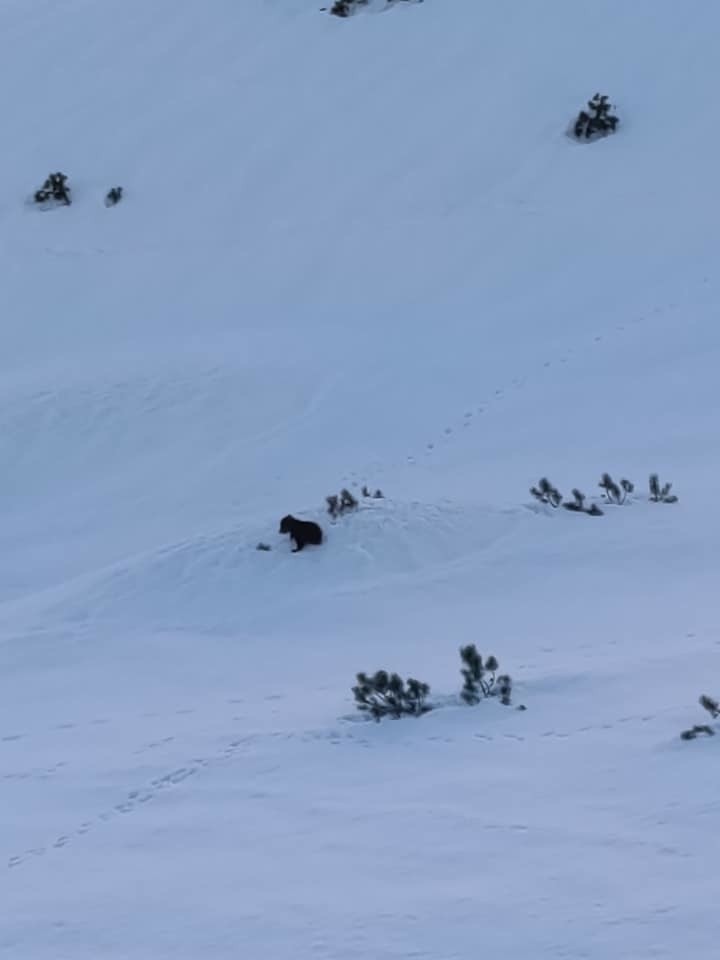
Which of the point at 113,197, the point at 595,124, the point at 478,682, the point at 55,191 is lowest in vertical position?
the point at 478,682

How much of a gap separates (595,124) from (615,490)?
6.58m

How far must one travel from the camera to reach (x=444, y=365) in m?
10.5

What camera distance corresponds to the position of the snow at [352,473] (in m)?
4.00

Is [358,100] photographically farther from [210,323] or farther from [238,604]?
[238,604]

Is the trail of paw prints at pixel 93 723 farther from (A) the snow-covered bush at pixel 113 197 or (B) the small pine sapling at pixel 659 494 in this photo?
(A) the snow-covered bush at pixel 113 197

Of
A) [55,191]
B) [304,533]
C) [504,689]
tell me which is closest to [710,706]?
[504,689]

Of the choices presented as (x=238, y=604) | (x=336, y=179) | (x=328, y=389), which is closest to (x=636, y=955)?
(x=238, y=604)

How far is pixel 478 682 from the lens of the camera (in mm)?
5352

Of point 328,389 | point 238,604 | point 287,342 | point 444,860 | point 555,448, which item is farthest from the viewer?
point 287,342

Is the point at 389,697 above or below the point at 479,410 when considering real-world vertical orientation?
below

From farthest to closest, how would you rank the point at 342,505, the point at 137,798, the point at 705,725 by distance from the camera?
the point at 342,505 < the point at 137,798 < the point at 705,725

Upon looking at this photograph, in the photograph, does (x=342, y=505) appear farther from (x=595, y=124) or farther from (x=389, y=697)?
(x=595, y=124)

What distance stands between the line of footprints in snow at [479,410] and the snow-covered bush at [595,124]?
3.16 meters

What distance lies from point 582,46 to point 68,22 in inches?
273
